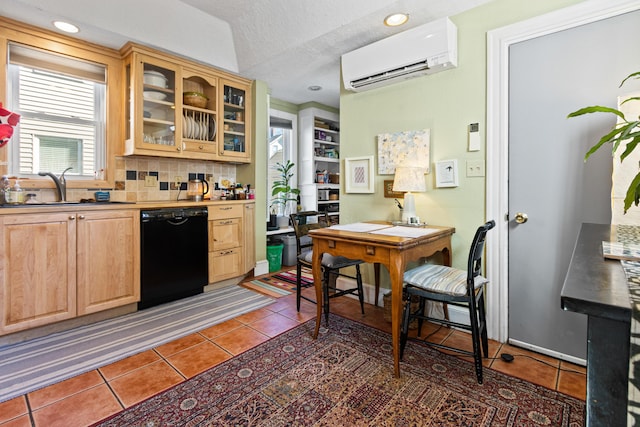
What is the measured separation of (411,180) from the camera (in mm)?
2338

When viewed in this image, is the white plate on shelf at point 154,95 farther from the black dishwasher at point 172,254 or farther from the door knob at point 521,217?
the door knob at point 521,217

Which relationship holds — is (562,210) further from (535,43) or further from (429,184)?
(535,43)

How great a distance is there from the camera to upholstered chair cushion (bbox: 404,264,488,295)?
1746 millimetres

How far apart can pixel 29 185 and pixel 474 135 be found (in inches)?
137

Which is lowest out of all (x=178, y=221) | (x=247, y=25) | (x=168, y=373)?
(x=168, y=373)

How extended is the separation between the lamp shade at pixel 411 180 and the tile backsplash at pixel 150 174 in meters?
2.36

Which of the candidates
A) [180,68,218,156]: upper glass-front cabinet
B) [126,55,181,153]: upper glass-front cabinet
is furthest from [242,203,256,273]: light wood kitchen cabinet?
[126,55,181,153]: upper glass-front cabinet

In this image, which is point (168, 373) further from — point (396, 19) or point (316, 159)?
point (316, 159)

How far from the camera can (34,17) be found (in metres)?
2.31

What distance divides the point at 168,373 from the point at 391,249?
4.86ft

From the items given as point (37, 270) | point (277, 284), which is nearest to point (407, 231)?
point (277, 284)

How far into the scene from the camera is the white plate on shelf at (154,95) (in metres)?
2.88

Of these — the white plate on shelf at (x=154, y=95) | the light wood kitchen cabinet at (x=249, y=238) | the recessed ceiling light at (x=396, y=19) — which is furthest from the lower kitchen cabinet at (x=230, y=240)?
the recessed ceiling light at (x=396, y=19)

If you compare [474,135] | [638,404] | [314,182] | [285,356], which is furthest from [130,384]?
[314,182]
